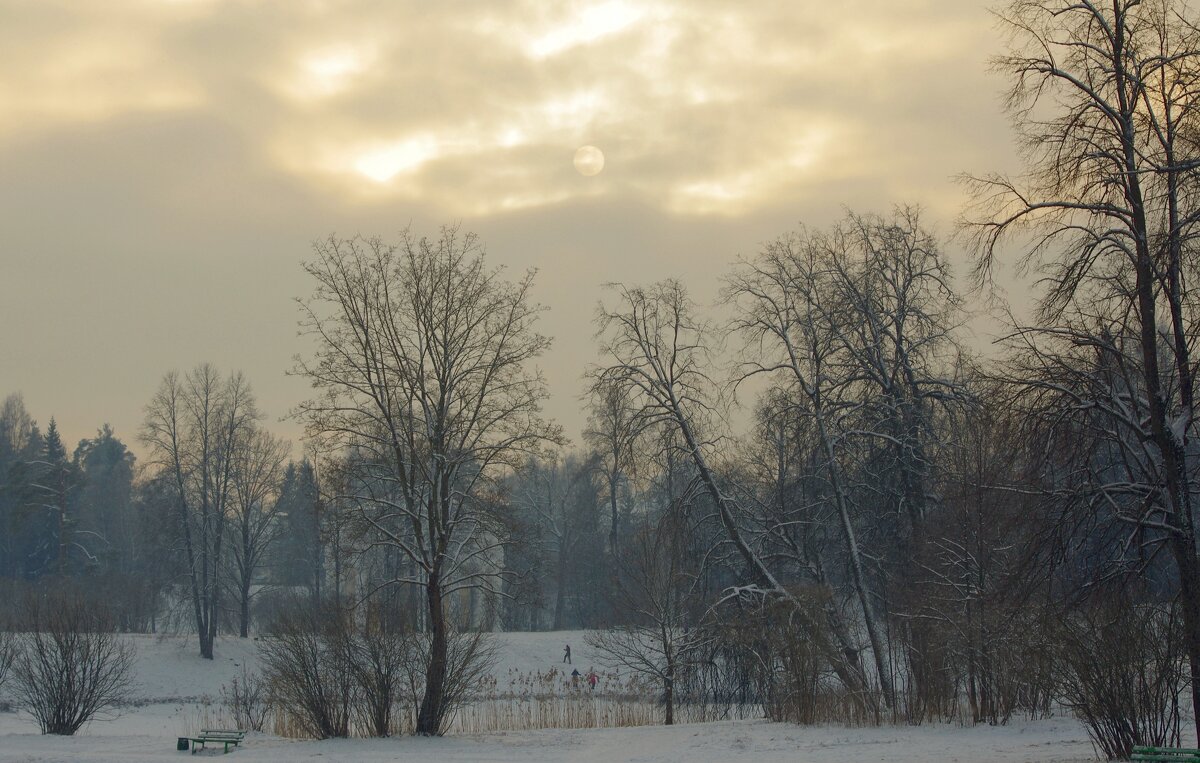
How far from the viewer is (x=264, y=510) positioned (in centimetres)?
5603

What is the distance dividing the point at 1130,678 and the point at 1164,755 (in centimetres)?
133

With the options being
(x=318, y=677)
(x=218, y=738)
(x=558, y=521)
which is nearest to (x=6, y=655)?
(x=318, y=677)

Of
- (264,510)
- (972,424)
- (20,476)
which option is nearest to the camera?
(972,424)

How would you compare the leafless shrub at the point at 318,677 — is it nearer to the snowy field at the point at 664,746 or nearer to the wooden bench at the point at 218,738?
the snowy field at the point at 664,746

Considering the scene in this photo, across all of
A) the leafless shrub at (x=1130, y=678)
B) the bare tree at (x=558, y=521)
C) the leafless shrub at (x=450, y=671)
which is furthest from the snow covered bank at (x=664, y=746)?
the bare tree at (x=558, y=521)

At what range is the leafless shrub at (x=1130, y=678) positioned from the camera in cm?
1291

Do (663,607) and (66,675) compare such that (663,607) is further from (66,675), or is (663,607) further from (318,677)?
(66,675)

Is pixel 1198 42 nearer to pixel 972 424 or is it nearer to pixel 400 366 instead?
pixel 972 424

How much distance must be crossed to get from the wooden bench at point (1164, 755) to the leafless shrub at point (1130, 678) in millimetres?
1064

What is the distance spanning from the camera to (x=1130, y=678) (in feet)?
42.4

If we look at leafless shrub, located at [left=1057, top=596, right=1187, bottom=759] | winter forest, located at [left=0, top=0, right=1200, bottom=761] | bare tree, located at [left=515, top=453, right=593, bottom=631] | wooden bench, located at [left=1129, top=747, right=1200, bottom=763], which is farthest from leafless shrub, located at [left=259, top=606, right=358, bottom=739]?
bare tree, located at [left=515, top=453, right=593, bottom=631]

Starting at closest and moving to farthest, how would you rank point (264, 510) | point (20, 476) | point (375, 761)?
point (375, 761) → point (264, 510) → point (20, 476)

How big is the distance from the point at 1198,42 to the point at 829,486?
1544 centimetres

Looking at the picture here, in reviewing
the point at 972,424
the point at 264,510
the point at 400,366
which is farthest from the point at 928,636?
the point at 264,510
